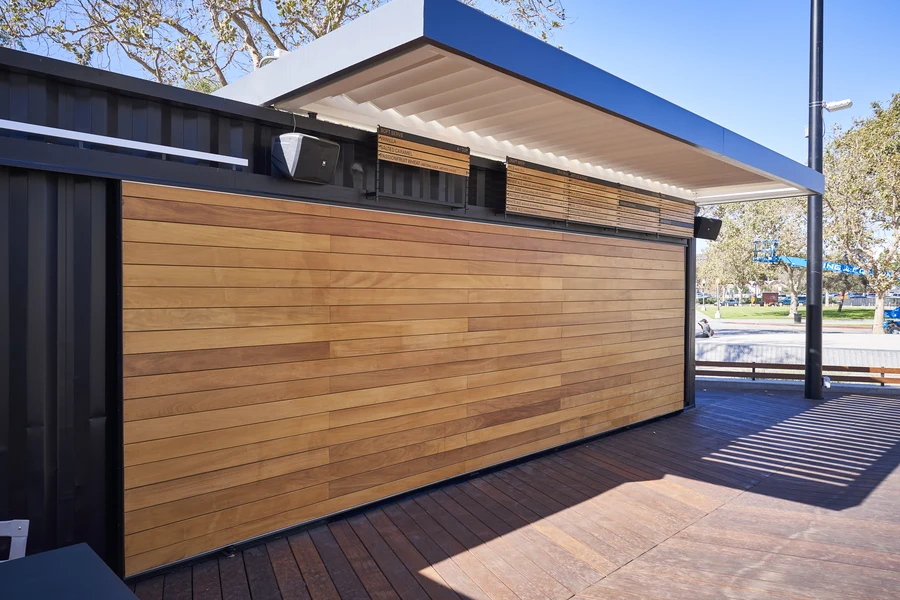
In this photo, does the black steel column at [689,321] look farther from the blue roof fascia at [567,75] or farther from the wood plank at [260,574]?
the wood plank at [260,574]

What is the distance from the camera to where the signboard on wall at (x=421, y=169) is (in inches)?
142

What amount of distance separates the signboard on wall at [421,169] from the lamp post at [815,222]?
5.74 meters

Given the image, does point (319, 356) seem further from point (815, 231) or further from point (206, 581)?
point (815, 231)

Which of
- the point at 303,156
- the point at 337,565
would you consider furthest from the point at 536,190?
the point at 337,565

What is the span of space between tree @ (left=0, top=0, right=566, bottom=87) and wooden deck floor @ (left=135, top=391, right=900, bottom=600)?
826cm

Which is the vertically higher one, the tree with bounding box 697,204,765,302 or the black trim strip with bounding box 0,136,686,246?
the tree with bounding box 697,204,765,302

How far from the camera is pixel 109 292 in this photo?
2.60 metres

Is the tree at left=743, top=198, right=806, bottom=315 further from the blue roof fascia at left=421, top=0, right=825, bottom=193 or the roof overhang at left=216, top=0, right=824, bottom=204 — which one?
the blue roof fascia at left=421, top=0, right=825, bottom=193

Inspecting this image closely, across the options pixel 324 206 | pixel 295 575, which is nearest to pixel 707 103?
pixel 324 206

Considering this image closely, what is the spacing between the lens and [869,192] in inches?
623

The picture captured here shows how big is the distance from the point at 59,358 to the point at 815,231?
838 cm

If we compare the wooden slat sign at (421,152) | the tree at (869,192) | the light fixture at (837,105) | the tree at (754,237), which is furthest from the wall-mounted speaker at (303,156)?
the tree at (754,237)

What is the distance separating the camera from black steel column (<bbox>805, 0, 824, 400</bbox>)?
727cm

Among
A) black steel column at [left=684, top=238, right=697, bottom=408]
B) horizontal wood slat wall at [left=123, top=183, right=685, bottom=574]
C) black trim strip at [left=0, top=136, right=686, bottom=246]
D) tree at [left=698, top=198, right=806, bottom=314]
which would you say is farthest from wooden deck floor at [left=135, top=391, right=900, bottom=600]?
tree at [left=698, top=198, right=806, bottom=314]
